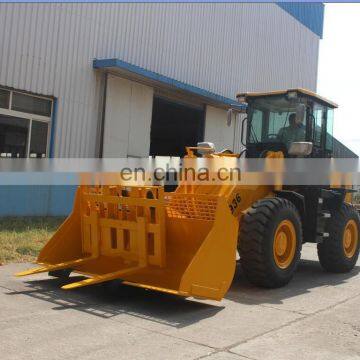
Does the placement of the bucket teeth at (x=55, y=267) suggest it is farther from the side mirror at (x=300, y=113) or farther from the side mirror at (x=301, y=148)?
the side mirror at (x=300, y=113)

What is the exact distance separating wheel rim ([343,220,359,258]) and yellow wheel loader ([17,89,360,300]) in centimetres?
48

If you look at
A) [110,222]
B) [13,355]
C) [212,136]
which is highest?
[212,136]

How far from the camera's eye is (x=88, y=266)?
6629mm

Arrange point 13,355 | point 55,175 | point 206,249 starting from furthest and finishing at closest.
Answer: point 55,175, point 206,249, point 13,355

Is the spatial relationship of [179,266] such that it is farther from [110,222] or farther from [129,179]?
[129,179]

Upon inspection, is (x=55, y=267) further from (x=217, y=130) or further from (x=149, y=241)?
(x=217, y=130)

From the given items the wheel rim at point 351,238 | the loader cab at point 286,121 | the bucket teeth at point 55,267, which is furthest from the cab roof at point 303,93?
the bucket teeth at point 55,267

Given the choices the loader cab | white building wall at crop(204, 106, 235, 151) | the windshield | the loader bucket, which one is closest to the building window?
the loader cab

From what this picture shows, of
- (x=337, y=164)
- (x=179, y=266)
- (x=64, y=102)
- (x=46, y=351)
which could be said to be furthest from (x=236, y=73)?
(x=46, y=351)

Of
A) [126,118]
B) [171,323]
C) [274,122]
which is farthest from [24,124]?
[171,323]

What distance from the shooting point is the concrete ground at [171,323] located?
4.40 metres

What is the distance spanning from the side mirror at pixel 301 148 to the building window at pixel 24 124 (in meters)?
7.18

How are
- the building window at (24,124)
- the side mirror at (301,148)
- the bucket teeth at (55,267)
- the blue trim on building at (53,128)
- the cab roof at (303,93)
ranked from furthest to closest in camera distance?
the blue trim on building at (53,128) < the building window at (24,124) < the cab roof at (303,93) < the side mirror at (301,148) < the bucket teeth at (55,267)

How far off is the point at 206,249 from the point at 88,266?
71.6 inches
